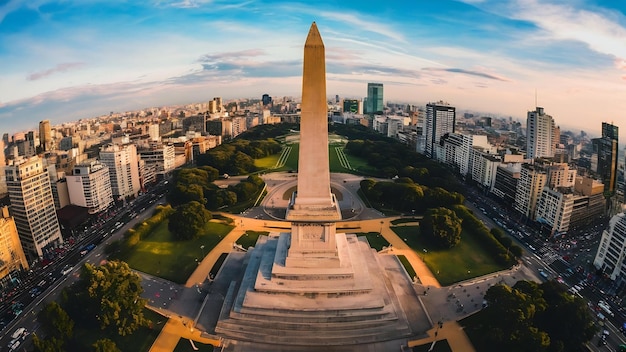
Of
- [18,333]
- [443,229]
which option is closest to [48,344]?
[18,333]

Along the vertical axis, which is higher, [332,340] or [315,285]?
[315,285]

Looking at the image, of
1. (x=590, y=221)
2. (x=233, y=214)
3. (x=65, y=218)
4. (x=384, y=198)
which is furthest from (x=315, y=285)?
(x=590, y=221)

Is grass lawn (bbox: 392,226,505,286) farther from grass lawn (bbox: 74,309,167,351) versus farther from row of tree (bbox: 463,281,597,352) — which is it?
grass lawn (bbox: 74,309,167,351)

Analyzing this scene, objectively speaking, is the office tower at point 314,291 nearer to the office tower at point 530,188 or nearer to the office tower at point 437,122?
the office tower at point 530,188

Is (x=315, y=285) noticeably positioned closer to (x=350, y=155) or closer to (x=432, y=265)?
(x=432, y=265)

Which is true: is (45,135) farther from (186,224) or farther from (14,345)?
(14,345)

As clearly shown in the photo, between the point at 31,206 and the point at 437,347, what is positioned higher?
the point at 31,206
